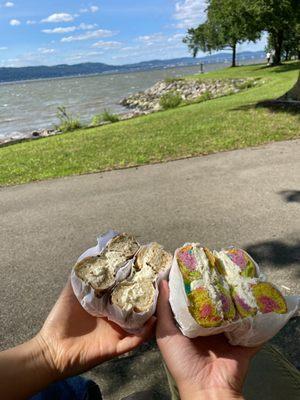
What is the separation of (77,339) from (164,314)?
0.46 metres

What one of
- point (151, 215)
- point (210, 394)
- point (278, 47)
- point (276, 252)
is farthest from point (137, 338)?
point (278, 47)

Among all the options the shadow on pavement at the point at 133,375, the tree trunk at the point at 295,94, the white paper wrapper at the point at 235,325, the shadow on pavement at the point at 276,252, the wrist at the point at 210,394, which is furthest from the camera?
the tree trunk at the point at 295,94

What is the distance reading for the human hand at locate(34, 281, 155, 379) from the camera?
1.98 m

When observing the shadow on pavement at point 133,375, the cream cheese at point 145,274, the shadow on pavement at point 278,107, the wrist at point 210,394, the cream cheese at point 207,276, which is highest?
the cream cheese at point 207,276

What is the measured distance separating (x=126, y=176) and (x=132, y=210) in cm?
180

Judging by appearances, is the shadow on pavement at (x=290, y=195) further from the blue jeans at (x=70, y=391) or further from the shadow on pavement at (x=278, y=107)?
the shadow on pavement at (x=278, y=107)

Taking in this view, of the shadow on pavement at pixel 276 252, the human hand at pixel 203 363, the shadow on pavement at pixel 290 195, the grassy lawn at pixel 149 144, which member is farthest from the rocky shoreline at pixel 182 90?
the human hand at pixel 203 363

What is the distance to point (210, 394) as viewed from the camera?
1.58 m

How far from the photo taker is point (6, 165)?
34.5ft

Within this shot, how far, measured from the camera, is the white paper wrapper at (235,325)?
5.55ft

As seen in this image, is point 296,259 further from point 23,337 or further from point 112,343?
point 112,343

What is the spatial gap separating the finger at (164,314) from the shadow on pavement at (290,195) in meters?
4.76

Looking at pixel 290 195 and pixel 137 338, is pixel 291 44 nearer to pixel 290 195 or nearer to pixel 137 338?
pixel 290 195

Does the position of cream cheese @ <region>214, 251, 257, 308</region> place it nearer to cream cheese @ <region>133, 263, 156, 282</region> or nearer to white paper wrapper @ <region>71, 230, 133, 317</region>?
cream cheese @ <region>133, 263, 156, 282</region>
